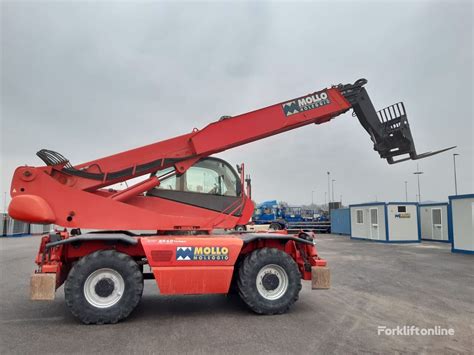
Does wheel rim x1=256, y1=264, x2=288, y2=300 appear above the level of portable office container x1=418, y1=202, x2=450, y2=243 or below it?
below

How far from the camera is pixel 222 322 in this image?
653 cm

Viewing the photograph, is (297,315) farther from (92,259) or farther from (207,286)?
(92,259)

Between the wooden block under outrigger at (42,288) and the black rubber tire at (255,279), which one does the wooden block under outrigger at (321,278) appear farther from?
the wooden block under outrigger at (42,288)

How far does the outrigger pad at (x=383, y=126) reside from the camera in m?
8.45

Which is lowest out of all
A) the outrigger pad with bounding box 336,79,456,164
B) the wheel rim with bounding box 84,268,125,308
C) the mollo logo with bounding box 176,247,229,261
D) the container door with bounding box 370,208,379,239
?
the wheel rim with bounding box 84,268,125,308

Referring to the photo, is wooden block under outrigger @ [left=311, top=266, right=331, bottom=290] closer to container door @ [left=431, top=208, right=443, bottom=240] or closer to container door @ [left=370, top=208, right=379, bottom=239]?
container door @ [left=370, top=208, right=379, bottom=239]

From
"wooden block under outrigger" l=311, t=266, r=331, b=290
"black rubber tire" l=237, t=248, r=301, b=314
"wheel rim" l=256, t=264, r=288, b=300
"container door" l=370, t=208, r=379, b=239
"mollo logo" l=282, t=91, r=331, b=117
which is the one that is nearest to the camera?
"black rubber tire" l=237, t=248, r=301, b=314

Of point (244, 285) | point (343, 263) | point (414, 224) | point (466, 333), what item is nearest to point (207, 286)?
point (244, 285)

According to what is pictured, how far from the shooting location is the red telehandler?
662cm

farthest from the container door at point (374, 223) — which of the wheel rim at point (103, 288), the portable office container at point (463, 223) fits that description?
the wheel rim at point (103, 288)

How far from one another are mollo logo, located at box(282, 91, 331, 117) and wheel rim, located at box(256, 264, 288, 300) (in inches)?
132

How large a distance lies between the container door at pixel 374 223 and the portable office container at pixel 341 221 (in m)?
6.59

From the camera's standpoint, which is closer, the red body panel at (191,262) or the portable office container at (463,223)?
the red body panel at (191,262)

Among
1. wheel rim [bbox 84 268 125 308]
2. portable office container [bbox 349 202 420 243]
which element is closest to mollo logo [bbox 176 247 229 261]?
wheel rim [bbox 84 268 125 308]
